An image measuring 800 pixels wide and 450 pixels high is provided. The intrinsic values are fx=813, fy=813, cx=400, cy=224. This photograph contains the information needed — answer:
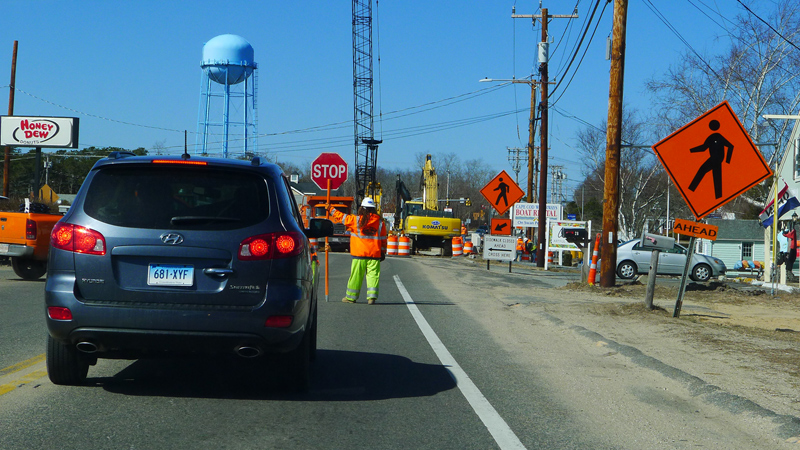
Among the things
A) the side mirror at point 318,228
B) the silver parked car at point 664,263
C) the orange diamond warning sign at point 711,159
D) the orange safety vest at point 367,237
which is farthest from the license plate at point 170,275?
the silver parked car at point 664,263

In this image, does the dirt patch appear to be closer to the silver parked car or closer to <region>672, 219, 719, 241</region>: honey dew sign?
<region>672, 219, 719, 241</region>: honey dew sign

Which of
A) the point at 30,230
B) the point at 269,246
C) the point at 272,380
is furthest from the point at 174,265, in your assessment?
the point at 30,230

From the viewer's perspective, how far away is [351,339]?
31.5 feet

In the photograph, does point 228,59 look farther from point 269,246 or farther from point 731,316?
point 269,246

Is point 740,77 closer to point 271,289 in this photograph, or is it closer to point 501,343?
point 501,343

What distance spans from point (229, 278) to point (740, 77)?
3362cm

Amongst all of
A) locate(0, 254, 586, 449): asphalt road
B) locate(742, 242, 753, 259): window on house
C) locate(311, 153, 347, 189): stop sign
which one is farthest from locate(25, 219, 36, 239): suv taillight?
locate(742, 242, 753, 259): window on house

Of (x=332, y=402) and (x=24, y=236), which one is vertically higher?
(x=24, y=236)

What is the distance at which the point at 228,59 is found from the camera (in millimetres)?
62312

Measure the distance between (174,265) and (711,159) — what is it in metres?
8.15

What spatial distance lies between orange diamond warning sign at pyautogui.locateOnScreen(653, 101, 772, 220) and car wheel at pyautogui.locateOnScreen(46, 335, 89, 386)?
26.5ft

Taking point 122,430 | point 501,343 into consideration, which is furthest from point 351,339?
point 122,430

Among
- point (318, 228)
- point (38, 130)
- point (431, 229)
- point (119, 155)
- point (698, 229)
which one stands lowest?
point (431, 229)

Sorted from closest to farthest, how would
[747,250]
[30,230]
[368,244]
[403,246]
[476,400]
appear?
1. [476,400]
2. [368,244]
3. [30,230]
4. [403,246]
5. [747,250]
